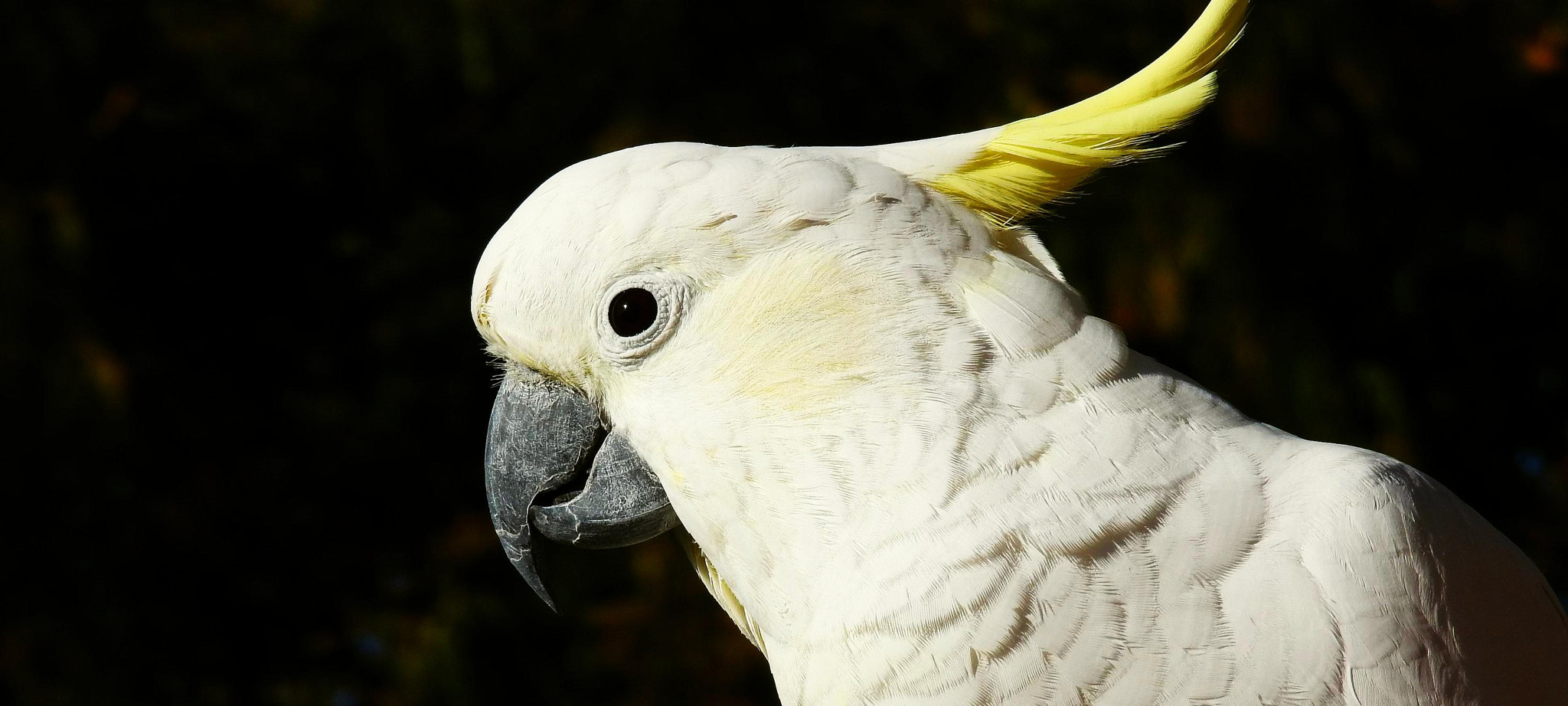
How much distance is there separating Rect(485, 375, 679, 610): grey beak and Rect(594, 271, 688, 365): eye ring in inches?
3.8

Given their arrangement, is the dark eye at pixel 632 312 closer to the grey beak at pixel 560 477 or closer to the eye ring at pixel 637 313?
the eye ring at pixel 637 313

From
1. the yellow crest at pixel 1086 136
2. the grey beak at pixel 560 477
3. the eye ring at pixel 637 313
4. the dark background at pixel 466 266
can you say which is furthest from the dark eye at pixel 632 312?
the dark background at pixel 466 266

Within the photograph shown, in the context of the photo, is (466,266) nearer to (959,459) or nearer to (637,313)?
(637,313)

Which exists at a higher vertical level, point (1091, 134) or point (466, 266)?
point (1091, 134)

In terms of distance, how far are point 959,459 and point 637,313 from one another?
312 mm

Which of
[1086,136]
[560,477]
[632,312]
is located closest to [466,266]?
[560,477]

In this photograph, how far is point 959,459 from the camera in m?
0.92

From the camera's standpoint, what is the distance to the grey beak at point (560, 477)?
1106mm

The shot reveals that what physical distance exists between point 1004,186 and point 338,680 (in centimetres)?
253

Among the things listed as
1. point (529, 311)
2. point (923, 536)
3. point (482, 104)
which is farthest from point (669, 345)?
point (482, 104)

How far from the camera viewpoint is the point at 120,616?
2857 millimetres

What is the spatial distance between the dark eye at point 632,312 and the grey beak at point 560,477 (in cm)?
11

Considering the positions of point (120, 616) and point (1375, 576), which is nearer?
point (1375, 576)

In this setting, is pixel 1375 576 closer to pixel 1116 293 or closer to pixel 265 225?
pixel 1116 293
